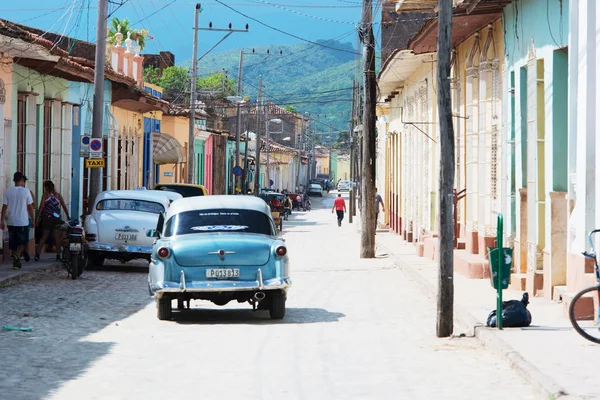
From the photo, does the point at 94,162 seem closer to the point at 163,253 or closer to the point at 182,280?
the point at 163,253

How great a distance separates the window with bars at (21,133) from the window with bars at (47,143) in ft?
6.79

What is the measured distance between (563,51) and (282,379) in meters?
8.22

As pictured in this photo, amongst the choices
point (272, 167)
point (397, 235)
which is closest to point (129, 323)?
point (397, 235)

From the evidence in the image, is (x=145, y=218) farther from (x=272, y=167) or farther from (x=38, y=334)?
(x=272, y=167)

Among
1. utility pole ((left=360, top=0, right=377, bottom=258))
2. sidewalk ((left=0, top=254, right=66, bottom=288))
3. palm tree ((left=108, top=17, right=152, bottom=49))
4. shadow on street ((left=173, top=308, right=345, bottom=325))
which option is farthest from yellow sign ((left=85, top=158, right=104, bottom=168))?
palm tree ((left=108, top=17, right=152, bottom=49))

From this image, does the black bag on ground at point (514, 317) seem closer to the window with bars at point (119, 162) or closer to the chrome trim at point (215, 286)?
the chrome trim at point (215, 286)

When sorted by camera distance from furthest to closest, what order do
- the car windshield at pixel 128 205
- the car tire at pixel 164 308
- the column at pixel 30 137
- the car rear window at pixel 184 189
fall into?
1. the car rear window at pixel 184 189
2. the column at pixel 30 137
3. the car windshield at pixel 128 205
4. the car tire at pixel 164 308

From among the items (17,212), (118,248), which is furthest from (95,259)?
(17,212)

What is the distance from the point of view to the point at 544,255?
1712cm

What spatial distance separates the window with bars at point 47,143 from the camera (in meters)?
29.0

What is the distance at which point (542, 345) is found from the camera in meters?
11.6

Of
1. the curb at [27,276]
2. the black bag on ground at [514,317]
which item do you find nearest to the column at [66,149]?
the curb at [27,276]

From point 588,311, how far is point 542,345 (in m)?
1.65

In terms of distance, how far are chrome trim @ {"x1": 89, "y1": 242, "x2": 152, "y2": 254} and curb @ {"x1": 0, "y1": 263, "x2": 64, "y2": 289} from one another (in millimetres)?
810
